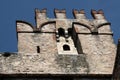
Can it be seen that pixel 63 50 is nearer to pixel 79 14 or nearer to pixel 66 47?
pixel 66 47

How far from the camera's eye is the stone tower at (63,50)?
12.7 m

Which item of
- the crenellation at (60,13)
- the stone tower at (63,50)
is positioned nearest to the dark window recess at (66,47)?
the stone tower at (63,50)

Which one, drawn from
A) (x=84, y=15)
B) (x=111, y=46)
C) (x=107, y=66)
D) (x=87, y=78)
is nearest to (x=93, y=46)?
(x=111, y=46)

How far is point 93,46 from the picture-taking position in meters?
15.0

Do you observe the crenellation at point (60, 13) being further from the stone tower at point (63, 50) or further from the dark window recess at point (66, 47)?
the dark window recess at point (66, 47)

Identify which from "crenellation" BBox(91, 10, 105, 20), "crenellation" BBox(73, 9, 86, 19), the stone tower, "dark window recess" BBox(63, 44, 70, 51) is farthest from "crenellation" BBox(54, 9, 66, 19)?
"dark window recess" BBox(63, 44, 70, 51)

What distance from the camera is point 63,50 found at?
16.6 meters

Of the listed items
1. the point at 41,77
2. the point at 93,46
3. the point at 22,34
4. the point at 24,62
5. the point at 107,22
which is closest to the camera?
the point at 41,77

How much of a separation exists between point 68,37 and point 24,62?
4500 mm

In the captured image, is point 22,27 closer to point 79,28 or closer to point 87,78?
point 79,28

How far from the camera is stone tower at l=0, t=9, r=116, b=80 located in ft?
41.8

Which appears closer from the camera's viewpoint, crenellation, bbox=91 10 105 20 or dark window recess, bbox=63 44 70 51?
dark window recess, bbox=63 44 70 51

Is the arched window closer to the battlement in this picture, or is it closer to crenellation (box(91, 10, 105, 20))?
the battlement

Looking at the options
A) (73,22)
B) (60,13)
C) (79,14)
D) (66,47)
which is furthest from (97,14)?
(66,47)
